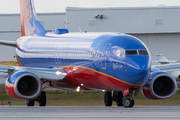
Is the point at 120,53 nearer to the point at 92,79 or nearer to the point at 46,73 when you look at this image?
the point at 92,79

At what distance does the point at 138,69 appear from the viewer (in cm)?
1905

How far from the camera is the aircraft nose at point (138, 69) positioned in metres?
19.1

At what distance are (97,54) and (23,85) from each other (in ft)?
12.7

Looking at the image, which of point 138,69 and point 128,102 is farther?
point 128,102

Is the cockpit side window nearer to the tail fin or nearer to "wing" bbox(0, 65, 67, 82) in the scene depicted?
"wing" bbox(0, 65, 67, 82)

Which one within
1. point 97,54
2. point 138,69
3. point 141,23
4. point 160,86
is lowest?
point 160,86

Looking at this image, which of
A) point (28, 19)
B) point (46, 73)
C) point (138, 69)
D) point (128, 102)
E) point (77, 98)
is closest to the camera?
point (138, 69)

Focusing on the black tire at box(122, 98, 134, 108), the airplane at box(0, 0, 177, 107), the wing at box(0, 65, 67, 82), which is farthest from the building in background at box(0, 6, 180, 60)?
the black tire at box(122, 98, 134, 108)

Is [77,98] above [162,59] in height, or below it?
below

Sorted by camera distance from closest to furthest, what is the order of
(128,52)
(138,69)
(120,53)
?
(138,69), (128,52), (120,53)

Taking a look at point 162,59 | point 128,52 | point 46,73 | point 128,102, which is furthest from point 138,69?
point 162,59

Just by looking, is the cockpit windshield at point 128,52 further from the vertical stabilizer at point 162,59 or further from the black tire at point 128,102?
the vertical stabilizer at point 162,59

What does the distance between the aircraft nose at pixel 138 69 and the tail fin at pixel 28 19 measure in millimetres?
12388
